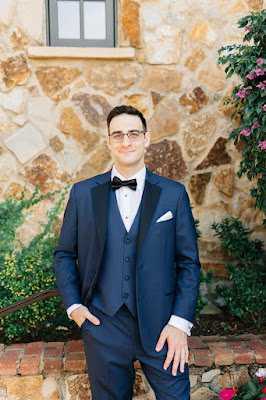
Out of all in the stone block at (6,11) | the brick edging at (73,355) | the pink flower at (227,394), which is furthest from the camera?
the stone block at (6,11)

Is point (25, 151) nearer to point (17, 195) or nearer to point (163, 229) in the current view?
point (17, 195)

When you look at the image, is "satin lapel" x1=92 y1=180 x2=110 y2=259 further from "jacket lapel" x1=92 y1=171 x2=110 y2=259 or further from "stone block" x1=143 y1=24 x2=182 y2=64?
"stone block" x1=143 y1=24 x2=182 y2=64

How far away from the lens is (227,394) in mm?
2250

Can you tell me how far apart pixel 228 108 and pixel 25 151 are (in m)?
1.77

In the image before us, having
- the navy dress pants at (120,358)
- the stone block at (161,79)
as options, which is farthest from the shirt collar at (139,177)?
the stone block at (161,79)

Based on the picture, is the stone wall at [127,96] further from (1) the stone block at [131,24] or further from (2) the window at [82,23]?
(2) the window at [82,23]

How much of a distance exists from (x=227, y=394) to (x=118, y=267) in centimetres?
109

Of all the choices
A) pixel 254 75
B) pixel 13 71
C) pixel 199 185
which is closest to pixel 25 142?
pixel 13 71

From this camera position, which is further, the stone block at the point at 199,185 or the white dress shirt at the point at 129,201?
the stone block at the point at 199,185

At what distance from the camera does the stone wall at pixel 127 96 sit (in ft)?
10.5

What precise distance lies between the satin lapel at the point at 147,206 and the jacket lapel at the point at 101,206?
17cm

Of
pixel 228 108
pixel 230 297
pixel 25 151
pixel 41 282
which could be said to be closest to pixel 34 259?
pixel 41 282

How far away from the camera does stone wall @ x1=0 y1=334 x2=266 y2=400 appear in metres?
2.36

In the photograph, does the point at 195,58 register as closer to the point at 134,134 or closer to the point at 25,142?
the point at 25,142
